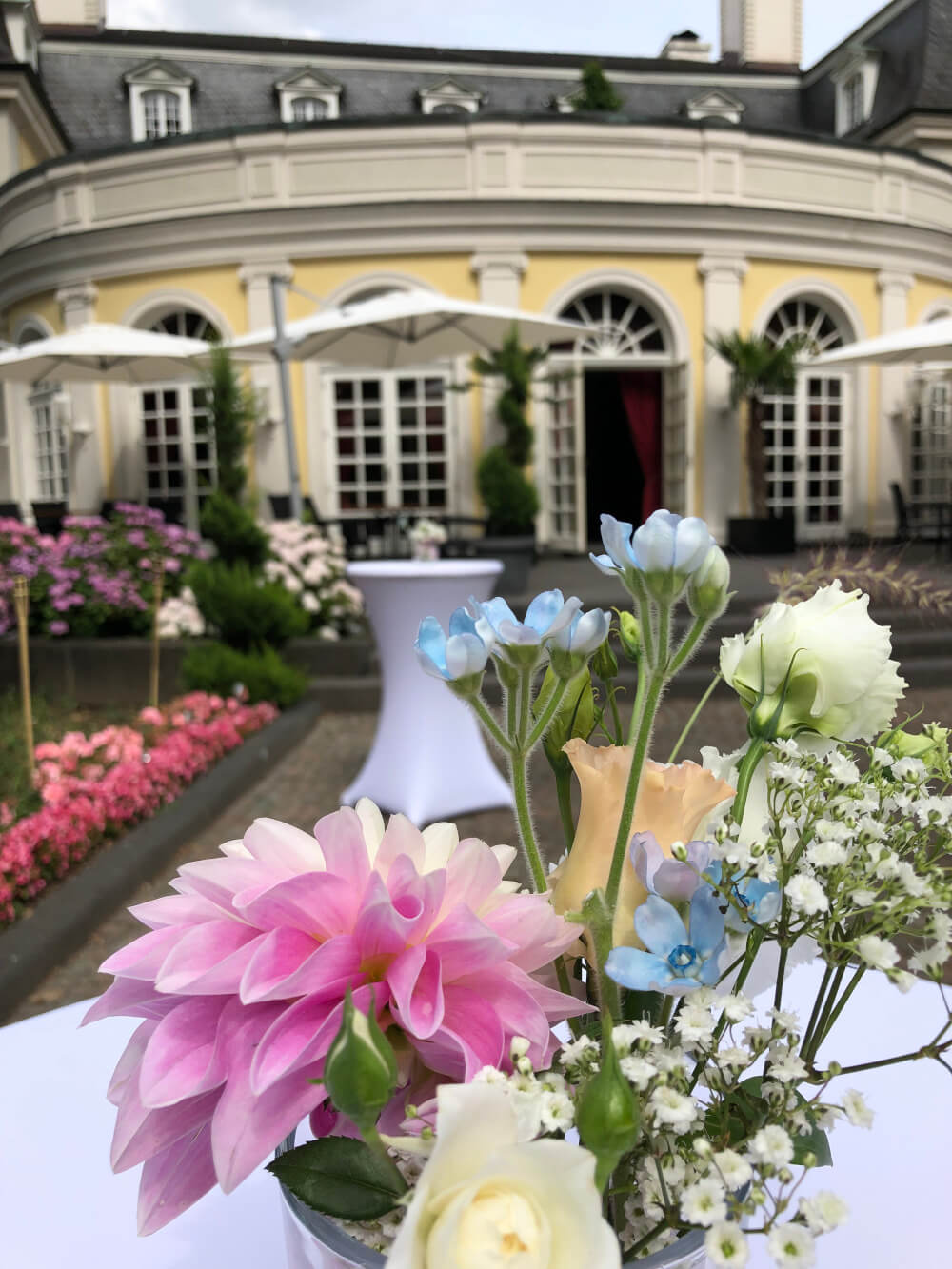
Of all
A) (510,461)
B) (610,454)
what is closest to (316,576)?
(510,461)

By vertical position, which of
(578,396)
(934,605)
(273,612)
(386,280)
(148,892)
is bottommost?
(148,892)

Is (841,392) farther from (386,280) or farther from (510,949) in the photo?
(510,949)

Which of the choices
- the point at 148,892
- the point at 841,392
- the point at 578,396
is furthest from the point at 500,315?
the point at 841,392

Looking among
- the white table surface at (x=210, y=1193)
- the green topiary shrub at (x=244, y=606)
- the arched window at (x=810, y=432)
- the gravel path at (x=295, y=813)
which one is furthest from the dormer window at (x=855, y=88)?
the white table surface at (x=210, y=1193)

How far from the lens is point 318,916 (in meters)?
0.45

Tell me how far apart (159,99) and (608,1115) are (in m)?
17.5

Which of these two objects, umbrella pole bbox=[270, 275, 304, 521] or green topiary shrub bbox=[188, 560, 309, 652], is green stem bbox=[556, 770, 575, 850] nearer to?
green topiary shrub bbox=[188, 560, 309, 652]

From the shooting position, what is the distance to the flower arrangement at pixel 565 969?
36 cm

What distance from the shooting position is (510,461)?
437 inches

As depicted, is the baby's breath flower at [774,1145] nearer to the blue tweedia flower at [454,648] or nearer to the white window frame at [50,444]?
the blue tweedia flower at [454,648]

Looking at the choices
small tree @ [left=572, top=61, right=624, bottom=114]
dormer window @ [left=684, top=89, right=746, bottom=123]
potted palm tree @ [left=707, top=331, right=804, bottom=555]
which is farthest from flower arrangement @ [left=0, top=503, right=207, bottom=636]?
dormer window @ [left=684, top=89, right=746, bottom=123]

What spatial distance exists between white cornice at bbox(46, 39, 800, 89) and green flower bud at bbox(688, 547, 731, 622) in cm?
1685

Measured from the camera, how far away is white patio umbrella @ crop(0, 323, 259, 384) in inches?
342

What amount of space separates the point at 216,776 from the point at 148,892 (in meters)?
1.04
